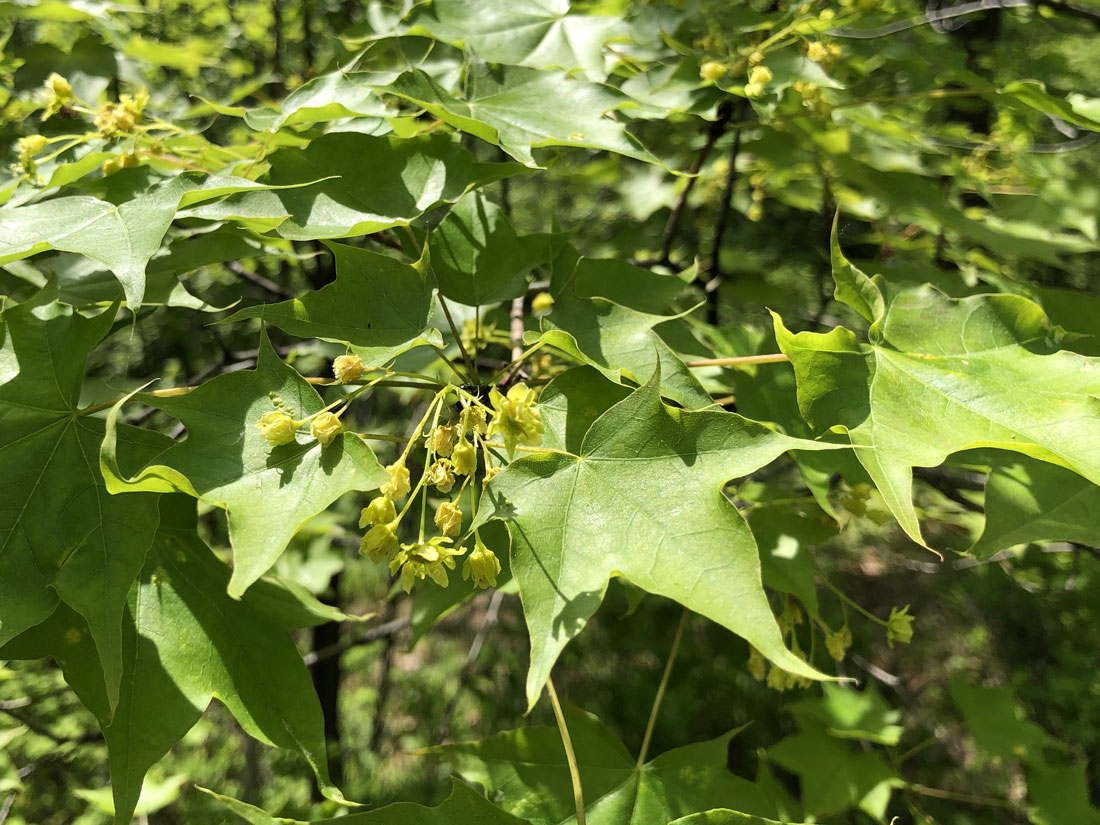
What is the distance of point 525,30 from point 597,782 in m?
1.96

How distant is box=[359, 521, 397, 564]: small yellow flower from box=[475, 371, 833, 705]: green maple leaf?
18cm

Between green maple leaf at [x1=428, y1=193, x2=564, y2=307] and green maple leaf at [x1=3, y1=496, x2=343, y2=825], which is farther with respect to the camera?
green maple leaf at [x1=428, y1=193, x2=564, y2=307]

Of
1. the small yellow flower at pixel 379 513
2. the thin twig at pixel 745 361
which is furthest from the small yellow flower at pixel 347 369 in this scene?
the thin twig at pixel 745 361

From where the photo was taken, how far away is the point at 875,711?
2.59 m

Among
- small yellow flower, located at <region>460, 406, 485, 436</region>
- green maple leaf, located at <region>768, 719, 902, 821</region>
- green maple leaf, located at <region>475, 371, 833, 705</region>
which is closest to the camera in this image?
green maple leaf, located at <region>475, 371, 833, 705</region>

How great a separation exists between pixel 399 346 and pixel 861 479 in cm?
101

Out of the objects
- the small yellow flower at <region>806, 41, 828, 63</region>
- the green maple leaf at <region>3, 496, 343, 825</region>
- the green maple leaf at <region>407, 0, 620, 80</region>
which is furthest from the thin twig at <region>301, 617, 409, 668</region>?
the small yellow flower at <region>806, 41, 828, 63</region>

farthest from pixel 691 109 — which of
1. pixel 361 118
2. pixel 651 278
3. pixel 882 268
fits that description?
pixel 361 118

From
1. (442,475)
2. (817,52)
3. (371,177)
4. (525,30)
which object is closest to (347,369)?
(442,475)

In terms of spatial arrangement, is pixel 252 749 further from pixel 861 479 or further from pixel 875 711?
pixel 861 479

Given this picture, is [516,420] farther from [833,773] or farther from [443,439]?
[833,773]

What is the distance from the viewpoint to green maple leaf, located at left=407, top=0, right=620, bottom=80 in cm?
187

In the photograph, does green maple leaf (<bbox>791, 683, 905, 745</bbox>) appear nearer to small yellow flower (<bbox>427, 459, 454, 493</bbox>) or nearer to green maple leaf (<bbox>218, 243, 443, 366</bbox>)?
small yellow flower (<bbox>427, 459, 454, 493</bbox>)

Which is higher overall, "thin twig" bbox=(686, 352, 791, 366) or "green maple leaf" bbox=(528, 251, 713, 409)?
"green maple leaf" bbox=(528, 251, 713, 409)
